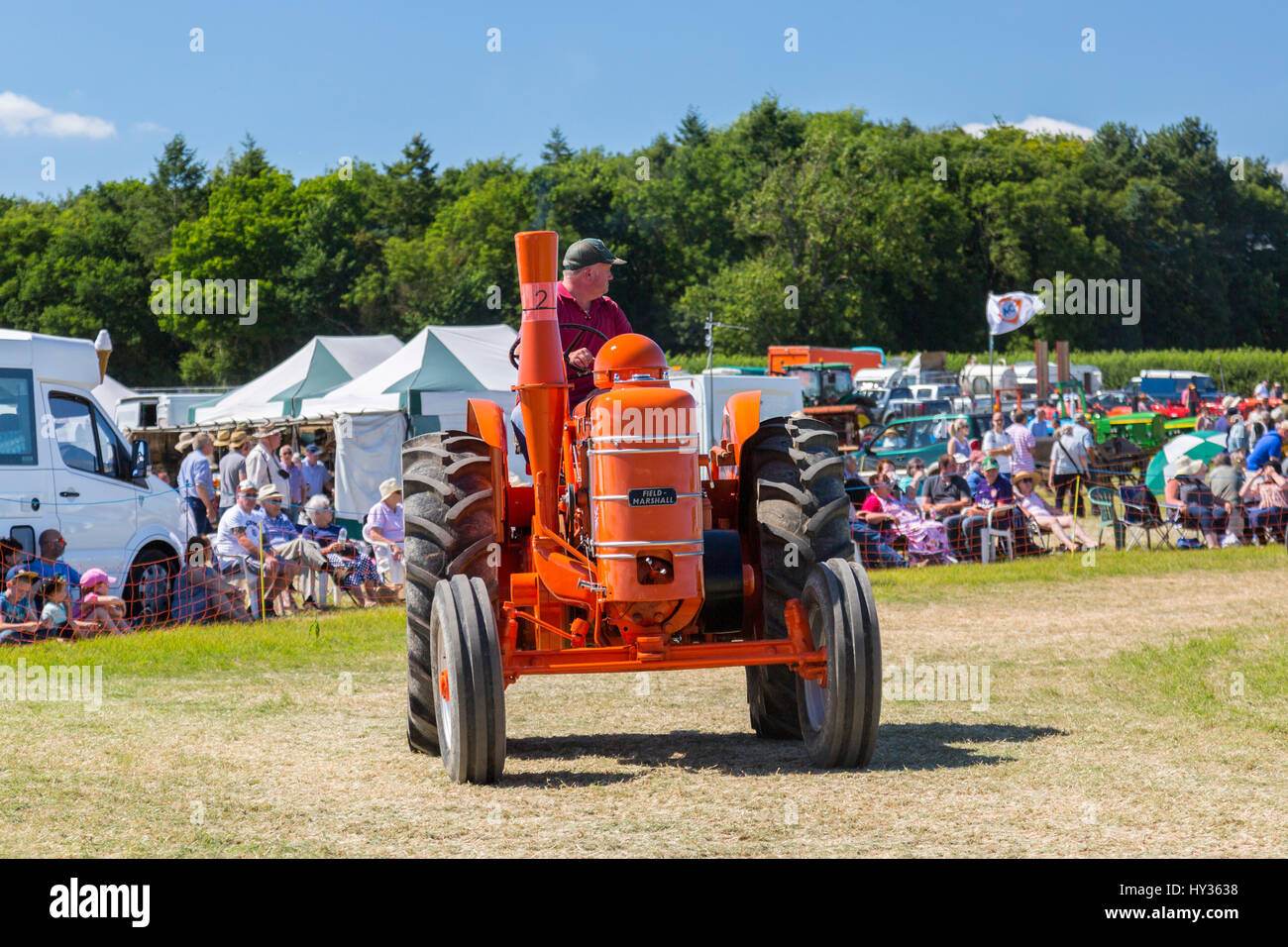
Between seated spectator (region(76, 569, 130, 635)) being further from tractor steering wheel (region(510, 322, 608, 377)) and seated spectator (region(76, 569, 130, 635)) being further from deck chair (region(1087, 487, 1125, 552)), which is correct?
deck chair (region(1087, 487, 1125, 552))

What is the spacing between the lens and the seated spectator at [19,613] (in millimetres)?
11453

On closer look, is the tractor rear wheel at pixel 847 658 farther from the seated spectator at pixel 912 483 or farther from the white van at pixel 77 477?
the seated spectator at pixel 912 483

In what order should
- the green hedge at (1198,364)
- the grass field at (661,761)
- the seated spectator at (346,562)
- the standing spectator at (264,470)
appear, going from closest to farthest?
the grass field at (661,761)
the seated spectator at (346,562)
the standing spectator at (264,470)
the green hedge at (1198,364)

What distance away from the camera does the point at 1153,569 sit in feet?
55.0

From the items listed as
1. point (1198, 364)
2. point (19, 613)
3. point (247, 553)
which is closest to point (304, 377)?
point (247, 553)

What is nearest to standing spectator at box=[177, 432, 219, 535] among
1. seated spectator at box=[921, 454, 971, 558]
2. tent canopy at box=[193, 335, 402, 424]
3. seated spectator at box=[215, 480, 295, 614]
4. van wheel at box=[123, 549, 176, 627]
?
seated spectator at box=[215, 480, 295, 614]

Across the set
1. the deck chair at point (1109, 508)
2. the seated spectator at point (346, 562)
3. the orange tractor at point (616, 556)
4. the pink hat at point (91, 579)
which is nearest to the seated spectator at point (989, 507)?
the deck chair at point (1109, 508)

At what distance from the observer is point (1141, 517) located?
755 inches

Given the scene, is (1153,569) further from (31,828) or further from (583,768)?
(31,828)

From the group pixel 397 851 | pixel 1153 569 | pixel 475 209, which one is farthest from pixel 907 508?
pixel 475 209

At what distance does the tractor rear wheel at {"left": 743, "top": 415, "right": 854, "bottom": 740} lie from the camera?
680cm

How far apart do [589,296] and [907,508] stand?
12310 mm

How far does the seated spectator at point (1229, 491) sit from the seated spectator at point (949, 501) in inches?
135

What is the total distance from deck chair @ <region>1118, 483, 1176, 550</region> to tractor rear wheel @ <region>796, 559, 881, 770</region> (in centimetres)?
1356
